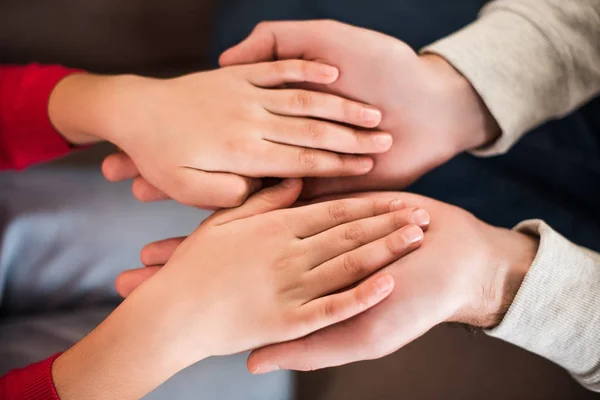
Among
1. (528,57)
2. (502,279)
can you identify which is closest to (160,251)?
(502,279)

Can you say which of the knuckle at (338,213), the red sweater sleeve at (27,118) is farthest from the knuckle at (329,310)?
A: the red sweater sleeve at (27,118)

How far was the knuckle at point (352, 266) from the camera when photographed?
52 centimetres

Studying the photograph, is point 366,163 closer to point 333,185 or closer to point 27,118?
point 333,185

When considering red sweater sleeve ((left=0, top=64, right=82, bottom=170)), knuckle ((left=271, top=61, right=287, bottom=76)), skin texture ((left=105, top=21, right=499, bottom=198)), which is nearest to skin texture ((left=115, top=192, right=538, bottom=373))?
skin texture ((left=105, top=21, right=499, bottom=198))

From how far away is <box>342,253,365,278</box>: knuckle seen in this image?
1.71 feet

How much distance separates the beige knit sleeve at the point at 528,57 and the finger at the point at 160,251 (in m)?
0.39

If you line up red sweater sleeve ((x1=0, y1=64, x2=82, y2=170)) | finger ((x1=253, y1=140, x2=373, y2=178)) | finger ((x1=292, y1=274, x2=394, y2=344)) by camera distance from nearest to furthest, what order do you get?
finger ((x1=292, y1=274, x2=394, y2=344))
finger ((x1=253, y1=140, x2=373, y2=178))
red sweater sleeve ((x1=0, y1=64, x2=82, y2=170))

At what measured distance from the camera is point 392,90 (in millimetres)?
600

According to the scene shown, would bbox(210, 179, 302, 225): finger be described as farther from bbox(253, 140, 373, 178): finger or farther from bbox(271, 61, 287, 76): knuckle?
bbox(271, 61, 287, 76): knuckle

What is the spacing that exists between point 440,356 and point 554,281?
0.19 metres

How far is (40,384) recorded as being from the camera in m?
0.52

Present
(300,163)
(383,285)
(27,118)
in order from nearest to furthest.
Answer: (383,285), (300,163), (27,118)

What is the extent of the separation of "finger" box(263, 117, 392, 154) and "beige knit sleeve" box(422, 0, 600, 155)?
0.15 meters

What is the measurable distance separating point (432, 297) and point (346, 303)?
86 mm
